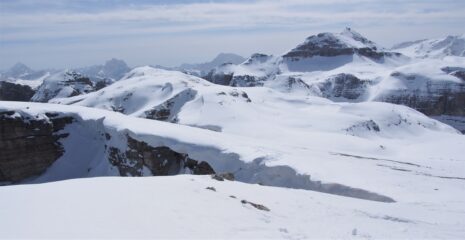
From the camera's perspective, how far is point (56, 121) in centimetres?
5588

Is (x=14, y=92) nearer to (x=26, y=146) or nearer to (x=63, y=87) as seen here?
(x=63, y=87)

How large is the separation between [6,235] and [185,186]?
30.0ft

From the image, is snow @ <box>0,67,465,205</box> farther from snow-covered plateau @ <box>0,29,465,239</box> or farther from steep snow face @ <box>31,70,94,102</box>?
steep snow face @ <box>31,70,94,102</box>

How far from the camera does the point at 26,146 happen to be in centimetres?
5306

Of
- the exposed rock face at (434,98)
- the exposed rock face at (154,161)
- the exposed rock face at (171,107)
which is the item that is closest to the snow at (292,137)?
the exposed rock face at (154,161)

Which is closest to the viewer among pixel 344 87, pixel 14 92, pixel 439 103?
pixel 14 92

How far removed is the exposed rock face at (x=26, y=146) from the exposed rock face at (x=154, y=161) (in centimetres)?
1016

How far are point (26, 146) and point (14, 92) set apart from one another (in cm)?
11339

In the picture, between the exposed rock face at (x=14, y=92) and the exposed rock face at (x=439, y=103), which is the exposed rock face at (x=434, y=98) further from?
the exposed rock face at (x=14, y=92)

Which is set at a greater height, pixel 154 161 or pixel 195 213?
pixel 195 213

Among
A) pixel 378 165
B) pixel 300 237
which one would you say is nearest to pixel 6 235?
pixel 300 237

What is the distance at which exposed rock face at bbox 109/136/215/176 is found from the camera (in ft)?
138

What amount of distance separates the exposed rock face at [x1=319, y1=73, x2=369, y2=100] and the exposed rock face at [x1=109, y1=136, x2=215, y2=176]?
145m

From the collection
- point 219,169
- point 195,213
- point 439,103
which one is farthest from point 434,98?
point 195,213
